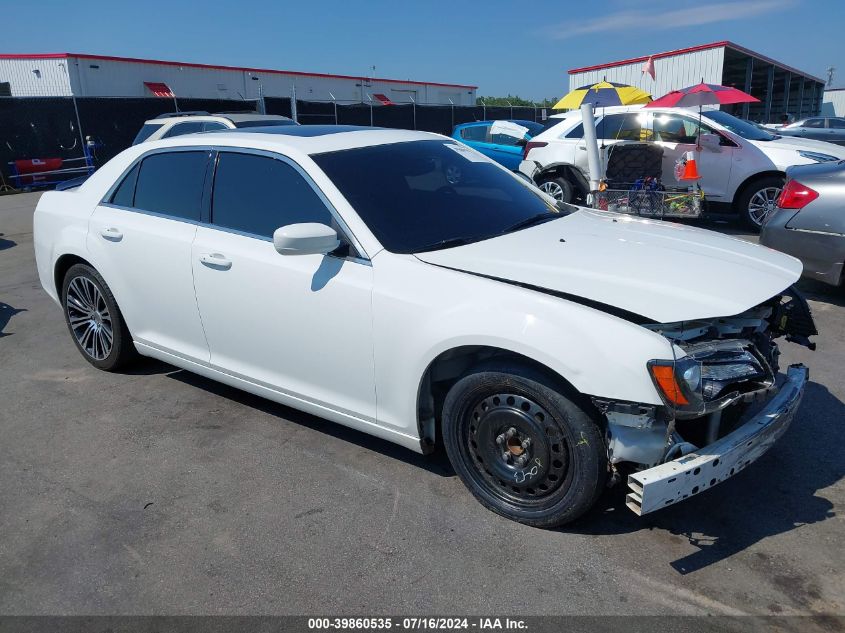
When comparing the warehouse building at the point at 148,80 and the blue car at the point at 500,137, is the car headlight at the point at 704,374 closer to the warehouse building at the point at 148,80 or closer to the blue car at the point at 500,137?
the blue car at the point at 500,137

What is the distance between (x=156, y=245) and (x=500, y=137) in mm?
11565

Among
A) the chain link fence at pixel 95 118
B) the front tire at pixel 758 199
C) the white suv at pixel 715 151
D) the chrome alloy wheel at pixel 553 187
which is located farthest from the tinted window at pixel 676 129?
the chain link fence at pixel 95 118

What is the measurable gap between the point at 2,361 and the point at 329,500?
3.67 m

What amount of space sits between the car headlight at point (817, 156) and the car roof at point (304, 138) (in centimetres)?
690

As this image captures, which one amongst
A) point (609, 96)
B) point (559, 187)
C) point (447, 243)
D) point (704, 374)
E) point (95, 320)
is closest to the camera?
point (704, 374)

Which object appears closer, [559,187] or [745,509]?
[745,509]

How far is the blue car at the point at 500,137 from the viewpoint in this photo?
46.5 ft

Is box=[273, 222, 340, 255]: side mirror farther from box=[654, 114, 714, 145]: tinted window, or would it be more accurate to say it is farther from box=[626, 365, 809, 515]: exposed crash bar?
box=[654, 114, 714, 145]: tinted window

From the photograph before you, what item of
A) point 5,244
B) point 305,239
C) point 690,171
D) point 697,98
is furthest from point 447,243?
point 5,244

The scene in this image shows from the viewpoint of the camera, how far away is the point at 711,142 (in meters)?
9.68

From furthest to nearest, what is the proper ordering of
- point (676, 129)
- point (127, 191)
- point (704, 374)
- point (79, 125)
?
point (79, 125), point (676, 129), point (127, 191), point (704, 374)

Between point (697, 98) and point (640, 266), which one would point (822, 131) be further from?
point (640, 266)

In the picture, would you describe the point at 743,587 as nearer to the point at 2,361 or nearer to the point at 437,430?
the point at 437,430

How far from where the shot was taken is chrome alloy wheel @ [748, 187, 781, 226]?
9.43m
